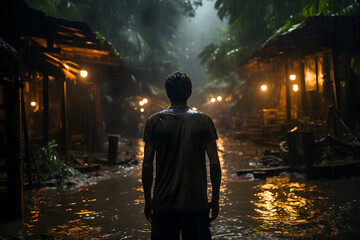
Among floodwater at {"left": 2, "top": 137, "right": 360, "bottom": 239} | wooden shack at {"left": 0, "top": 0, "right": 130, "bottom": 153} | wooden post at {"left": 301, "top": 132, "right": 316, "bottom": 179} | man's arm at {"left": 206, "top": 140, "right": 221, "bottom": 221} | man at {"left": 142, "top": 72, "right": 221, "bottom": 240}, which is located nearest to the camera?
man at {"left": 142, "top": 72, "right": 221, "bottom": 240}

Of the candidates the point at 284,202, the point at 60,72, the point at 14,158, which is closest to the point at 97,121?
the point at 60,72

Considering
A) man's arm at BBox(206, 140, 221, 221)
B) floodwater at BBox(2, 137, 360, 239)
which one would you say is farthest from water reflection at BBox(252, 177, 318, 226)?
man's arm at BBox(206, 140, 221, 221)

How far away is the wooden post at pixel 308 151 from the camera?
846 centimetres

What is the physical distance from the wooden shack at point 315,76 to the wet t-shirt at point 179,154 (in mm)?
9151

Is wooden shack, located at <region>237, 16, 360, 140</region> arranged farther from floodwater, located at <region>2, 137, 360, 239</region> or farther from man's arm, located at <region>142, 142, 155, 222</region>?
man's arm, located at <region>142, 142, 155, 222</region>

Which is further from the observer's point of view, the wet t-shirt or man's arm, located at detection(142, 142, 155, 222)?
man's arm, located at detection(142, 142, 155, 222)

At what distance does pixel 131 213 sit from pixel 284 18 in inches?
848

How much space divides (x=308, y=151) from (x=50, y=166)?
24.2 feet

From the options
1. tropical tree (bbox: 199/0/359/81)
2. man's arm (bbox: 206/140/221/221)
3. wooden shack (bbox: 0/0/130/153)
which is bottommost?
man's arm (bbox: 206/140/221/221)

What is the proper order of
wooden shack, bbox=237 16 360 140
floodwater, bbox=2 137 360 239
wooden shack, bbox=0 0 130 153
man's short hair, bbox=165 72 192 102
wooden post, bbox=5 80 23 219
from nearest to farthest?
man's short hair, bbox=165 72 192 102 < floodwater, bbox=2 137 360 239 < wooden post, bbox=5 80 23 219 < wooden shack, bbox=0 0 130 153 < wooden shack, bbox=237 16 360 140

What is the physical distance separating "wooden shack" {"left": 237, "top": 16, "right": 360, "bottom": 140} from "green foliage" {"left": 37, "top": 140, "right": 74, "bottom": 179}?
8599 mm

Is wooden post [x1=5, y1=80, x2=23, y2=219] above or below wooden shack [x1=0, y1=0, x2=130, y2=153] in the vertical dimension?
below

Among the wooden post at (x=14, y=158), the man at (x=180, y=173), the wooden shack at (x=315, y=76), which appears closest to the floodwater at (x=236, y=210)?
the wooden post at (x=14, y=158)

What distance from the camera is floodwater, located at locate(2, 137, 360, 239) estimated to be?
4.66 metres
